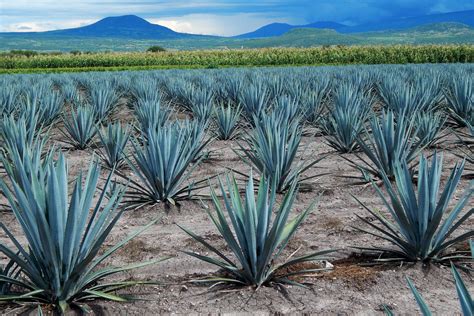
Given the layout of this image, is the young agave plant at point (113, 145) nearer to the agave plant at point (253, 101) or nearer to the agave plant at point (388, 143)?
the agave plant at point (388, 143)

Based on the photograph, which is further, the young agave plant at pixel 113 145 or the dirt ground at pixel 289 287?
the young agave plant at pixel 113 145

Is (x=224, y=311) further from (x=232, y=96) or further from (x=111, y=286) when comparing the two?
(x=232, y=96)

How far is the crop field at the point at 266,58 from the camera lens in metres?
34.2

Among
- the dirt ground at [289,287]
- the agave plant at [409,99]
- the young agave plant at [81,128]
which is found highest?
the agave plant at [409,99]

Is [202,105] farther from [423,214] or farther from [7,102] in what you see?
[423,214]

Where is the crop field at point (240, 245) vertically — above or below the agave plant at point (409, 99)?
below

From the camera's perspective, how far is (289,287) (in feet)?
9.27

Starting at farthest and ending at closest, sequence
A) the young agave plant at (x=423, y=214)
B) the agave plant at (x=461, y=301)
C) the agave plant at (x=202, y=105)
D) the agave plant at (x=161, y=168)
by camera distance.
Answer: the agave plant at (x=202, y=105) < the agave plant at (x=161, y=168) < the young agave plant at (x=423, y=214) < the agave plant at (x=461, y=301)

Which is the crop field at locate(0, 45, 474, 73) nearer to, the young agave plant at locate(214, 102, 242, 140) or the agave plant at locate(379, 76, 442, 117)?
the agave plant at locate(379, 76, 442, 117)

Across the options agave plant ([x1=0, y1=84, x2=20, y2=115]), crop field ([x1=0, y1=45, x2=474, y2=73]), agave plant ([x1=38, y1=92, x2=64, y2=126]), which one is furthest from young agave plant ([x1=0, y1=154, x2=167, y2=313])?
crop field ([x1=0, y1=45, x2=474, y2=73])

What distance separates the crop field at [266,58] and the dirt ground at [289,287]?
97.4 feet

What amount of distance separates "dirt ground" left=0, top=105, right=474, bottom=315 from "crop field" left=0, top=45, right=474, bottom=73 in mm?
29700

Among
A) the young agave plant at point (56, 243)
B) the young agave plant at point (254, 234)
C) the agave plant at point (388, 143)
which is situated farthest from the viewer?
the agave plant at point (388, 143)

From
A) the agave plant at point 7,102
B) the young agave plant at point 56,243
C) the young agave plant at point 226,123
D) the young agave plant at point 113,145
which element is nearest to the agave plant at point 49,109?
the agave plant at point 7,102
